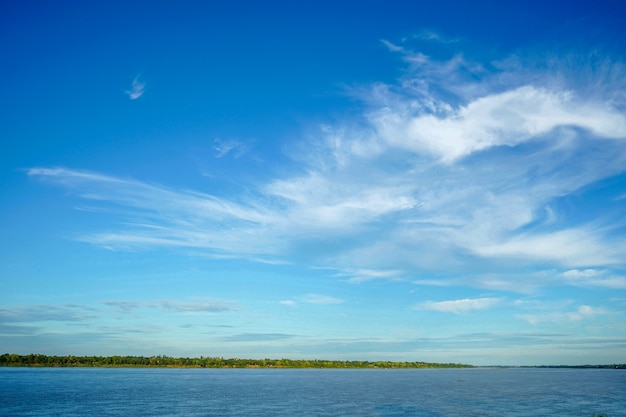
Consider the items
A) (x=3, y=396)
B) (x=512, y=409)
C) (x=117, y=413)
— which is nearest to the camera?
(x=117, y=413)

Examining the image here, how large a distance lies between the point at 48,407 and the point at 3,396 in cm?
2680

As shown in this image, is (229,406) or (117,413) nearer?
(117,413)

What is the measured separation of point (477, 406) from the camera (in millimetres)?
89812

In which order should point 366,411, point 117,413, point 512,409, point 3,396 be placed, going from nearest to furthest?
point 117,413 → point 366,411 → point 512,409 → point 3,396

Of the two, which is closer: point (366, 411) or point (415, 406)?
point (366, 411)

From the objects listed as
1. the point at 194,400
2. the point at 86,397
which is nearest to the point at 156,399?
the point at 194,400

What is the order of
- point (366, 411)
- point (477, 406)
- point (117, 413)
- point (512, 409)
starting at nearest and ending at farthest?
point (117, 413)
point (366, 411)
point (512, 409)
point (477, 406)

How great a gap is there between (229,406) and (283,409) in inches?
455

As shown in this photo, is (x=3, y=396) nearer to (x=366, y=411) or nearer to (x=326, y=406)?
(x=326, y=406)

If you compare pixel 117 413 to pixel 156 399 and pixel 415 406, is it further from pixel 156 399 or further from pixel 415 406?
pixel 415 406

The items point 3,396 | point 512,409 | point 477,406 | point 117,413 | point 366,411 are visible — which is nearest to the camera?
point 117,413

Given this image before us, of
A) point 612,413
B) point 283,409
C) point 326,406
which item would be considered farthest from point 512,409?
point 283,409

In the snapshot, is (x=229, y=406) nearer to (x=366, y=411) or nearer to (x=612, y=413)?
(x=366, y=411)

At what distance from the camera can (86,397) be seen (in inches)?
4006
